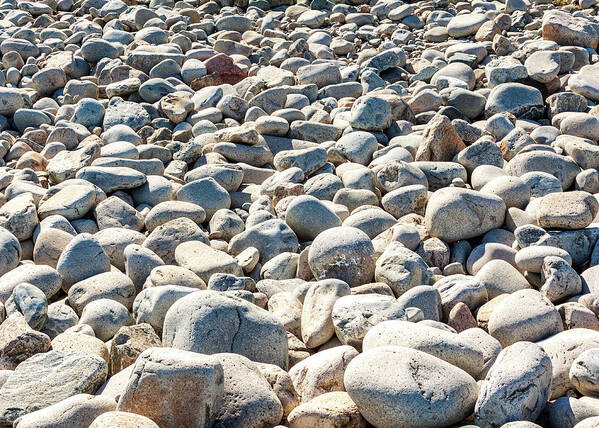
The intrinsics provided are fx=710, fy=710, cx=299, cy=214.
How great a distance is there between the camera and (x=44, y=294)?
416 centimetres

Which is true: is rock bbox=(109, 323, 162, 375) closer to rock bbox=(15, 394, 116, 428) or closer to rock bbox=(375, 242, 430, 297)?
rock bbox=(15, 394, 116, 428)

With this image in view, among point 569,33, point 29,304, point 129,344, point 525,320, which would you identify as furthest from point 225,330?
point 569,33

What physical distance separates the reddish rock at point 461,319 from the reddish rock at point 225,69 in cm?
491

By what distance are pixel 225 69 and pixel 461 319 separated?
5112mm

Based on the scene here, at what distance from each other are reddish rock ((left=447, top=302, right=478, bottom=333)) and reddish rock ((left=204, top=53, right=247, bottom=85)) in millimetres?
4910

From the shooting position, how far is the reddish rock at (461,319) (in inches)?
150

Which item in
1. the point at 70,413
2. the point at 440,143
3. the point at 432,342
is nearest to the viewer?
the point at 70,413

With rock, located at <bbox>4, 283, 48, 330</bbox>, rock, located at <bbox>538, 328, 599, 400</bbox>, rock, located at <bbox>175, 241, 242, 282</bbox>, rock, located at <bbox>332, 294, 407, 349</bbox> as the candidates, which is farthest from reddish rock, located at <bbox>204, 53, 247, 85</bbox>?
rock, located at <bbox>538, 328, 599, 400</bbox>

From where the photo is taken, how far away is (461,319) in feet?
12.5

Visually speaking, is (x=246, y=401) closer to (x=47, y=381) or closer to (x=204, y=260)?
(x=47, y=381)

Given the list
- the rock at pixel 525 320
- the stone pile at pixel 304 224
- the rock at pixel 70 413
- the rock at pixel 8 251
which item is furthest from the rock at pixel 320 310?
the rock at pixel 8 251

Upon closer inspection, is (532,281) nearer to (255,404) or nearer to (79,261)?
(255,404)

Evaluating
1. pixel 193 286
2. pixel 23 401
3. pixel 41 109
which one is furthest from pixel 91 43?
pixel 23 401

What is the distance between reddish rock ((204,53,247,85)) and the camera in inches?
317
